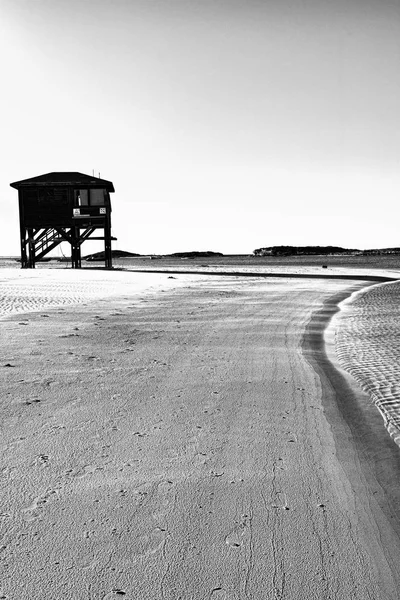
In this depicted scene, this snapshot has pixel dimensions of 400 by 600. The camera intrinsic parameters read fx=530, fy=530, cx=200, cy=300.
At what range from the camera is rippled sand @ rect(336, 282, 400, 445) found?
550 cm

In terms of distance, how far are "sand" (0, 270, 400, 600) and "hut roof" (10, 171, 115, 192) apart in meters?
32.0

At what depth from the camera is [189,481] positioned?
11.3 ft

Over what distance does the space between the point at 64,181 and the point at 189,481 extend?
36723 millimetres

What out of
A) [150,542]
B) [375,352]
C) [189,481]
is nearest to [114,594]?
[150,542]

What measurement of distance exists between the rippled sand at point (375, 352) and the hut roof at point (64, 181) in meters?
27.4

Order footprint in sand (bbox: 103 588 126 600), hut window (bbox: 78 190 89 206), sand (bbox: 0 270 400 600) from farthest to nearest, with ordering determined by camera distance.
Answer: hut window (bbox: 78 190 89 206) < sand (bbox: 0 270 400 600) < footprint in sand (bbox: 103 588 126 600)

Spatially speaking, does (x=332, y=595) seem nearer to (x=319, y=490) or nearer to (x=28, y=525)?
(x=319, y=490)

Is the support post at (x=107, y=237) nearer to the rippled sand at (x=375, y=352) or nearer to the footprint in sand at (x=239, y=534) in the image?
the rippled sand at (x=375, y=352)

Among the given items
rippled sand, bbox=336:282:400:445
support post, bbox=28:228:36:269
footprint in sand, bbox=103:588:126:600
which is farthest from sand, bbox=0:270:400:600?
support post, bbox=28:228:36:269

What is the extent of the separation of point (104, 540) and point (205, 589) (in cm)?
63

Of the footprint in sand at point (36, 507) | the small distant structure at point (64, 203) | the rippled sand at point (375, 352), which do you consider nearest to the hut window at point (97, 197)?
the small distant structure at point (64, 203)

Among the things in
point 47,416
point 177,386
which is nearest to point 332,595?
point 47,416

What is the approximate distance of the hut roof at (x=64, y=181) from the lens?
123 ft

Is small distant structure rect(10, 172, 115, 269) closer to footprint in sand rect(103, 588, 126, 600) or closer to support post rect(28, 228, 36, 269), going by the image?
support post rect(28, 228, 36, 269)
